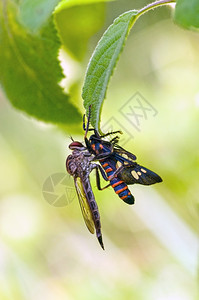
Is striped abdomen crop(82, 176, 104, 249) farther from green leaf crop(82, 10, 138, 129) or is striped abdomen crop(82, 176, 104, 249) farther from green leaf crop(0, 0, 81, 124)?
green leaf crop(82, 10, 138, 129)

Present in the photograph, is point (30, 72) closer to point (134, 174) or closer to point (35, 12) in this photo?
point (35, 12)

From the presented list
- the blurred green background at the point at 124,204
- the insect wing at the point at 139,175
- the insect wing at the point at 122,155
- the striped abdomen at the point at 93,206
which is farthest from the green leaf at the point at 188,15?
the blurred green background at the point at 124,204

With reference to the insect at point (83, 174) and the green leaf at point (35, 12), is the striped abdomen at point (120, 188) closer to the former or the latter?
the insect at point (83, 174)

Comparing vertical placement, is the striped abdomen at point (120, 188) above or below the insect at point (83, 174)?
below

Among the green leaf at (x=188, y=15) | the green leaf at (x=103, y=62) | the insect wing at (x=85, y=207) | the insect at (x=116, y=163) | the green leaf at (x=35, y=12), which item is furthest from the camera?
the insect wing at (x=85, y=207)

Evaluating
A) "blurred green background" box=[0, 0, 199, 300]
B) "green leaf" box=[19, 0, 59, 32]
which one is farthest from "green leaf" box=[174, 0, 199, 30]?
"blurred green background" box=[0, 0, 199, 300]

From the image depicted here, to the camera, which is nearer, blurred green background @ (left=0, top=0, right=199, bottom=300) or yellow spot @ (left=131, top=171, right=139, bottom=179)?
yellow spot @ (left=131, top=171, right=139, bottom=179)

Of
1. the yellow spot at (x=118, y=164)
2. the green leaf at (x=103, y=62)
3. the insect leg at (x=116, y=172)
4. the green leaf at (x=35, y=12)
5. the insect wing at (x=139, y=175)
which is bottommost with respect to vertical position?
the insect wing at (x=139, y=175)

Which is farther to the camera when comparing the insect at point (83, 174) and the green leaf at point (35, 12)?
the insect at point (83, 174)
